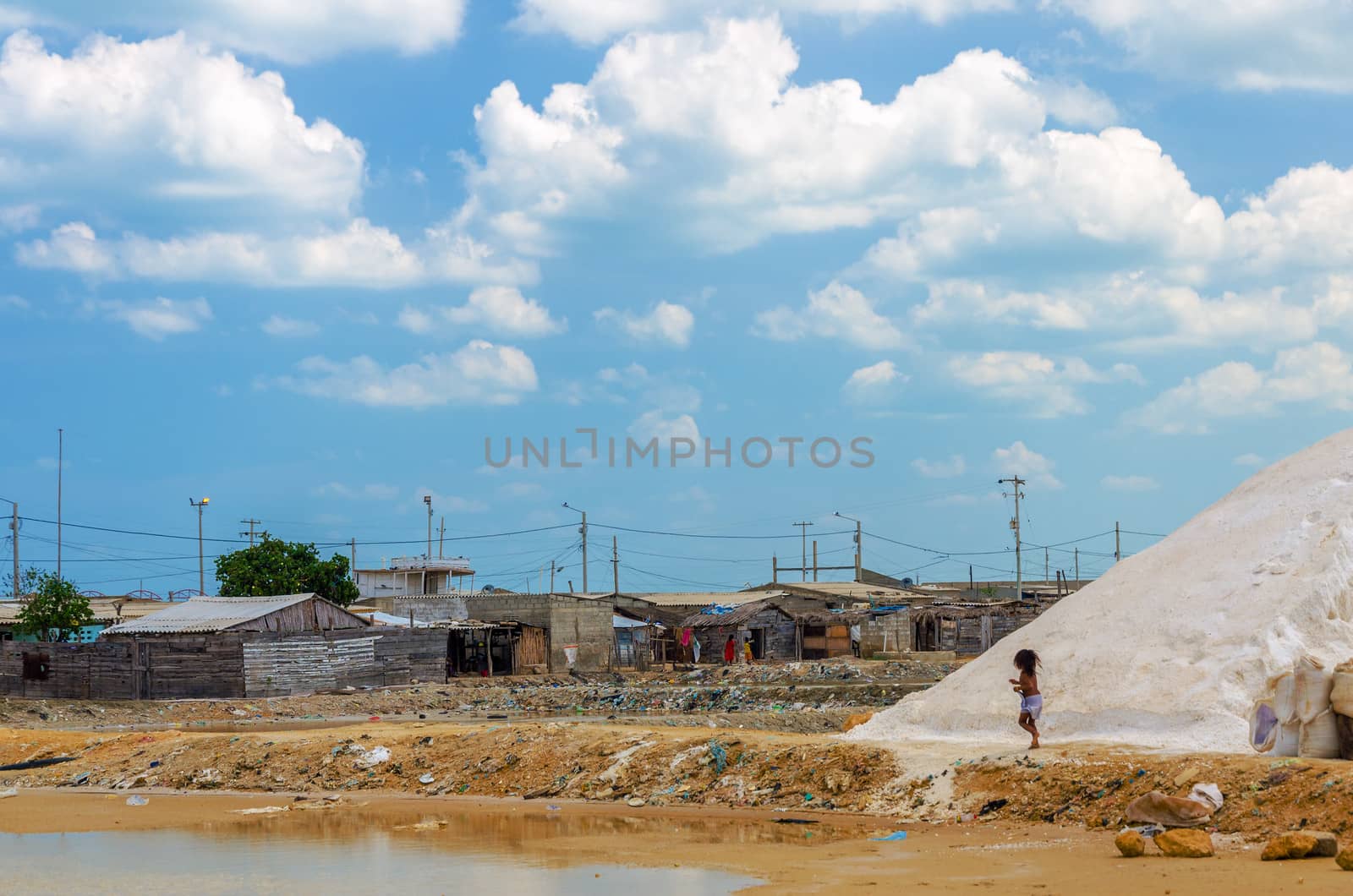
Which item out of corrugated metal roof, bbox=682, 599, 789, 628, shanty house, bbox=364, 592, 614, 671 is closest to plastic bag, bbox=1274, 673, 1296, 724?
shanty house, bbox=364, 592, 614, 671

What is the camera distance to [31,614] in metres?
36.0

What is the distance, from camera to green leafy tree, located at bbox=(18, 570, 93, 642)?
3609 cm

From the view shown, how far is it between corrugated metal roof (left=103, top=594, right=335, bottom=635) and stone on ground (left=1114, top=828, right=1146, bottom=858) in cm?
2748

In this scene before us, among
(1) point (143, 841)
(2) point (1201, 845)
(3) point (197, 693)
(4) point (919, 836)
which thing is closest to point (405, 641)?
(3) point (197, 693)

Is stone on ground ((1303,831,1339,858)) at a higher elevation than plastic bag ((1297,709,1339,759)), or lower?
lower

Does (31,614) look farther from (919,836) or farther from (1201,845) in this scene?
(1201,845)

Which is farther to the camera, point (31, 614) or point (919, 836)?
point (31, 614)

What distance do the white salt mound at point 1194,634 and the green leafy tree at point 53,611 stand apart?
27379 mm

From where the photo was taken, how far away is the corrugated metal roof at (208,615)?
34688 mm

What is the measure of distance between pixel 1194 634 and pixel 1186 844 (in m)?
5.04

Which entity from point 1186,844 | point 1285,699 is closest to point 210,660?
point 1285,699

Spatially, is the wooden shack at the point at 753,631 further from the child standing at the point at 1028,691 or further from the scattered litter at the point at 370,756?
the child standing at the point at 1028,691

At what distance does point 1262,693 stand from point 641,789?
21.5 feet

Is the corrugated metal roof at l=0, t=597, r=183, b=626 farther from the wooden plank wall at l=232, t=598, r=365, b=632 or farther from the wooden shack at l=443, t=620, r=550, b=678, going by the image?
the wooden shack at l=443, t=620, r=550, b=678
